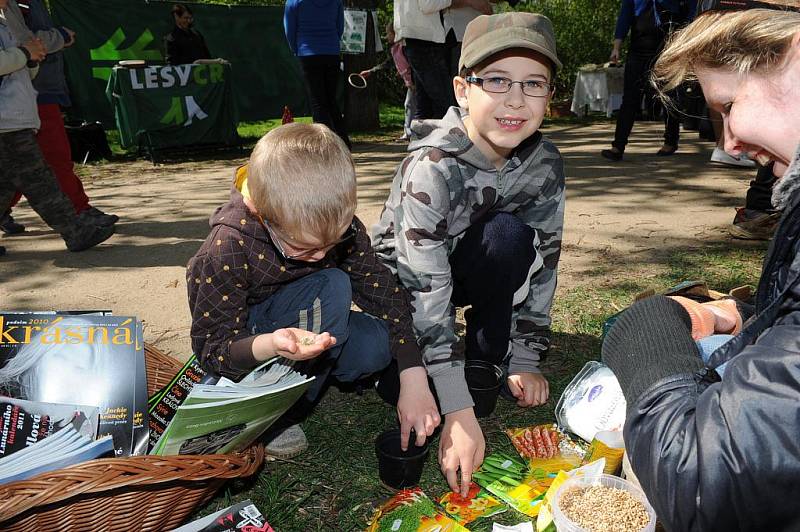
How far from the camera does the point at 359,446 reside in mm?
1980

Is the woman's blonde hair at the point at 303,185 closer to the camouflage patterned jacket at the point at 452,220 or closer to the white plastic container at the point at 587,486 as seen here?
the camouflage patterned jacket at the point at 452,220

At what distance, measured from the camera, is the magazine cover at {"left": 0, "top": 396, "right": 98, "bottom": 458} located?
152 centimetres

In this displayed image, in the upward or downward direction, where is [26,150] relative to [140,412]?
upward

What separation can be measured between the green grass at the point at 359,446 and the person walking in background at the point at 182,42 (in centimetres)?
684

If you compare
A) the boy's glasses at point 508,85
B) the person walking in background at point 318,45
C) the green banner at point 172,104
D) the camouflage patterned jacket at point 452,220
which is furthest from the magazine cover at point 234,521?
the green banner at point 172,104

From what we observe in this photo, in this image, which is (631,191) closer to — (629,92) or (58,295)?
(629,92)

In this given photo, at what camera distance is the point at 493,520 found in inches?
64.7

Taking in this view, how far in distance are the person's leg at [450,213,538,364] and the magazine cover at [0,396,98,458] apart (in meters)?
1.14

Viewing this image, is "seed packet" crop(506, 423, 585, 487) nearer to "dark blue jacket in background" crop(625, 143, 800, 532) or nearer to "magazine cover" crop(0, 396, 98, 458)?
"dark blue jacket in background" crop(625, 143, 800, 532)

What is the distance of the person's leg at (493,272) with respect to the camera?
78.2 inches

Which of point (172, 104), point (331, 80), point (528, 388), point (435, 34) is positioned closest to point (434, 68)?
point (435, 34)

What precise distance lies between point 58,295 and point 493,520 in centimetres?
250

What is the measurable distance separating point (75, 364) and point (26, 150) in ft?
7.76

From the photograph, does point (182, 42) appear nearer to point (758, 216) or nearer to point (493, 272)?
point (758, 216)
